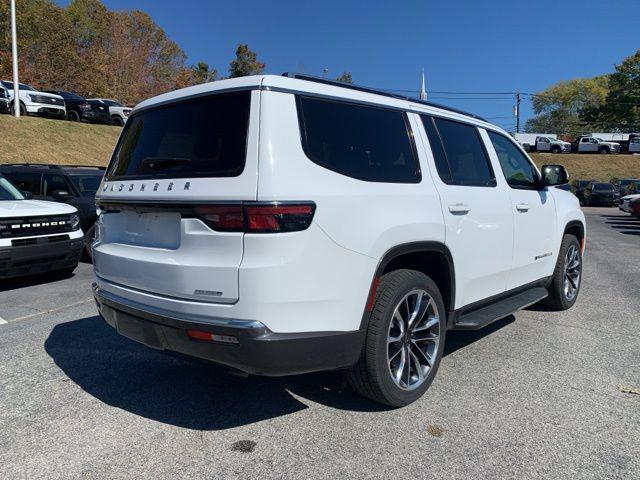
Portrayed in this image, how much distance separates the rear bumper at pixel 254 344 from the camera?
101 inches

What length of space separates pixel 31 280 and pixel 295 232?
6.60 m

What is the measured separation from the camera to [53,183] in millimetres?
9633

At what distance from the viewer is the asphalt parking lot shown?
267cm

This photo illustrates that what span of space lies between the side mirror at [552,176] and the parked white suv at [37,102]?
26.6 m

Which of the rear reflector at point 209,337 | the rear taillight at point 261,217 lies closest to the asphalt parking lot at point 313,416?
the rear reflector at point 209,337

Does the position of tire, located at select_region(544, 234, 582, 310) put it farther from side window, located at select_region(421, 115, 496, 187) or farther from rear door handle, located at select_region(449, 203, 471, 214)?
rear door handle, located at select_region(449, 203, 471, 214)

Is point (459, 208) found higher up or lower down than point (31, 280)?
higher up

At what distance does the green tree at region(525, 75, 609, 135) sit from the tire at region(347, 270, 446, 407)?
100523 mm

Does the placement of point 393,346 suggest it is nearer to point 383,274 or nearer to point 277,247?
point 383,274

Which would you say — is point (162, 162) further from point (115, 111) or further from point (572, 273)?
point (115, 111)

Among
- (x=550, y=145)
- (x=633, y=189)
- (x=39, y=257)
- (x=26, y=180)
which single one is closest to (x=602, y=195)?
(x=633, y=189)

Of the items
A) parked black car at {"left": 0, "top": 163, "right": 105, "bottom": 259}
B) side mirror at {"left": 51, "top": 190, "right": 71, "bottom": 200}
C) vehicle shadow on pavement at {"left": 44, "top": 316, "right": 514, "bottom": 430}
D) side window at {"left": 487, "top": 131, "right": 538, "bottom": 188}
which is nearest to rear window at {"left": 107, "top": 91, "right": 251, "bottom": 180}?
vehicle shadow on pavement at {"left": 44, "top": 316, "right": 514, "bottom": 430}

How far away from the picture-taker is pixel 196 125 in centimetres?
300

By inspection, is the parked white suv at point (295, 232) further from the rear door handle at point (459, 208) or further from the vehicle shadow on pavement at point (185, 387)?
the vehicle shadow on pavement at point (185, 387)
